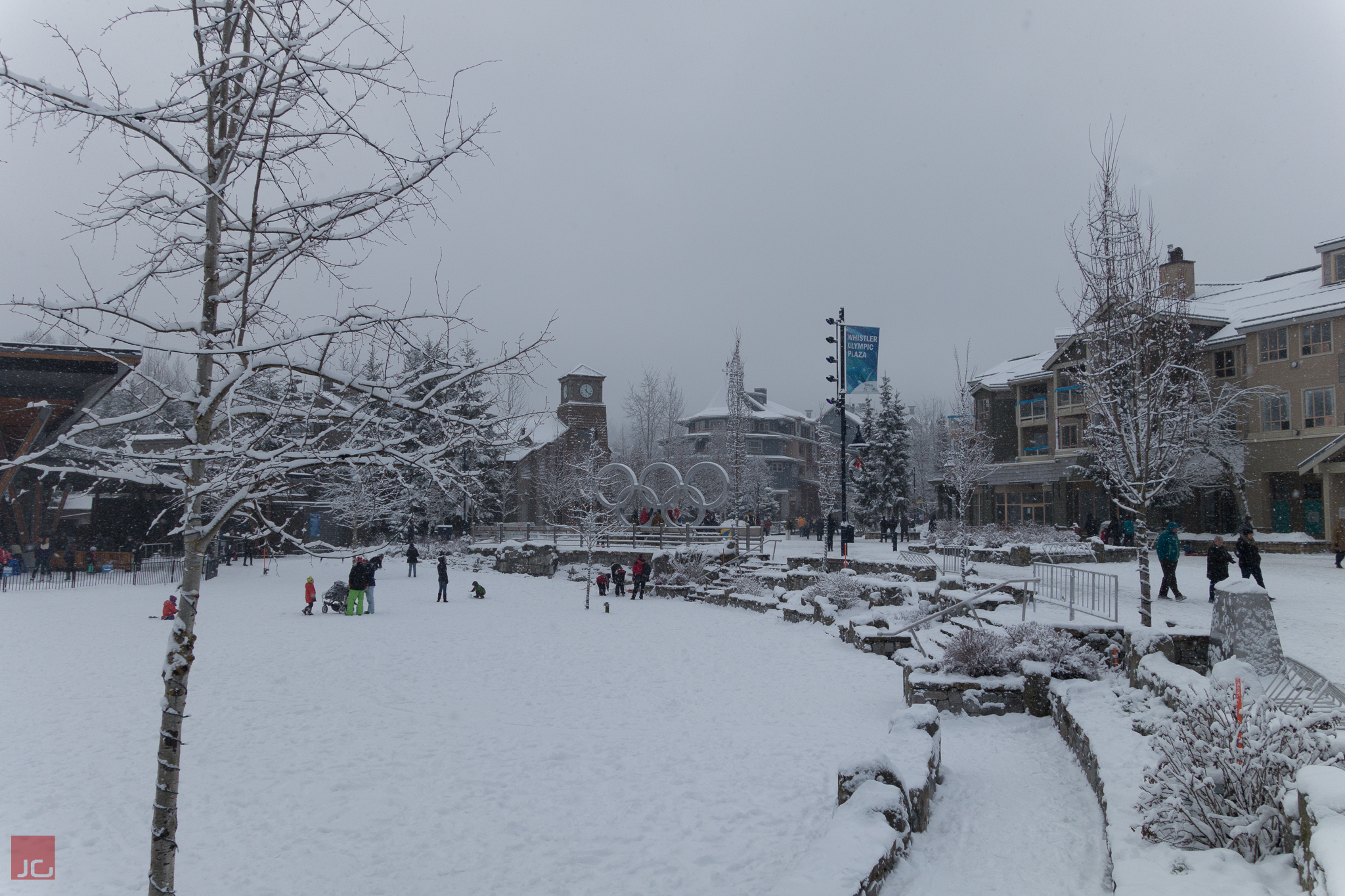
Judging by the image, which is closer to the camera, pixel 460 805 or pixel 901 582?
pixel 460 805

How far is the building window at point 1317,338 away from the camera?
2792cm

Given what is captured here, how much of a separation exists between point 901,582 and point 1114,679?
10.5 meters

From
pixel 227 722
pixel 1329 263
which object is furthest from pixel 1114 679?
pixel 1329 263

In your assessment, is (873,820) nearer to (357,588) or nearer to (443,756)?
(443,756)

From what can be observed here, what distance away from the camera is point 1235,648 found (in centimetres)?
786

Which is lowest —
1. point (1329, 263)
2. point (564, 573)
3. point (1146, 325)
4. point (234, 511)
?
point (564, 573)

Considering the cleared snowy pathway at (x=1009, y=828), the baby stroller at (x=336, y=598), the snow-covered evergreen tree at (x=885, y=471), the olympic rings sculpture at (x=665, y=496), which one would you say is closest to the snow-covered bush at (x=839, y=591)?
the cleared snowy pathway at (x=1009, y=828)

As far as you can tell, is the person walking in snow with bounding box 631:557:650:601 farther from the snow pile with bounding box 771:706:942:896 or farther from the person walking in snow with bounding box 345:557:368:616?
the snow pile with bounding box 771:706:942:896

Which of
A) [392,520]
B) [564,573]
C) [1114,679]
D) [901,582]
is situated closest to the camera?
[1114,679]

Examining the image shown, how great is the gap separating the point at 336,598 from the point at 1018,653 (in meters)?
17.6

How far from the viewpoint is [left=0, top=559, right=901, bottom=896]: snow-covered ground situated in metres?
6.38

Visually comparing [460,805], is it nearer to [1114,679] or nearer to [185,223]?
[185,223]

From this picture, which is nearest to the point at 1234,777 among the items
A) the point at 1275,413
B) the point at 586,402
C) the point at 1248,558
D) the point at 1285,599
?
the point at 1248,558

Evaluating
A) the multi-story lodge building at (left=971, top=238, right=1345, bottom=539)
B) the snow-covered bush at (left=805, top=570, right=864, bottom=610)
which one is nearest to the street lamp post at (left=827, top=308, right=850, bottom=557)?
the snow-covered bush at (left=805, top=570, right=864, bottom=610)
